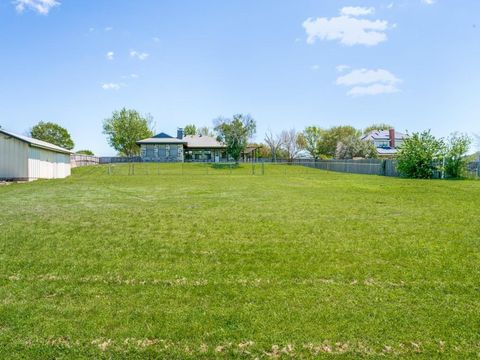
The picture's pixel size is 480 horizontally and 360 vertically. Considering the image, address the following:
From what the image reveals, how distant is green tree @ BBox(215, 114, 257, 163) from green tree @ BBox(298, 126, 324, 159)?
22199 millimetres

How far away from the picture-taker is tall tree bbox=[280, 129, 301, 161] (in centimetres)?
6844

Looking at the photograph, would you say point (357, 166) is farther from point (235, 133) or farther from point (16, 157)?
point (16, 157)

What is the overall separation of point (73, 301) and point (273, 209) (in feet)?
22.0

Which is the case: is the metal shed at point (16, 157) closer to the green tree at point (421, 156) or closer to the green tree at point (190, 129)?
the green tree at point (421, 156)

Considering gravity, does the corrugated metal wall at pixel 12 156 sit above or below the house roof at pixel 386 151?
below

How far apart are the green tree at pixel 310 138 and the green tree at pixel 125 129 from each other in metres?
33.1

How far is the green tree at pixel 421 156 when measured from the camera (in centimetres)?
2485

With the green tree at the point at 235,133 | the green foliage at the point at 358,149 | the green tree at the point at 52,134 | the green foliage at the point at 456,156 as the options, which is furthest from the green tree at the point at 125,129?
the green foliage at the point at 456,156

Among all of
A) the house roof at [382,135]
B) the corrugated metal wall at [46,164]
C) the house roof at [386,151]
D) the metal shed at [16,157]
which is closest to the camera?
the metal shed at [16,157]

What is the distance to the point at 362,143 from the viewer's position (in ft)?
164

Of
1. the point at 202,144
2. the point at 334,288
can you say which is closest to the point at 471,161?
the point at 334,288

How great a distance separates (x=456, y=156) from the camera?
920 inches

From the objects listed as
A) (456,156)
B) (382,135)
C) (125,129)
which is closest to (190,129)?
(125,129)

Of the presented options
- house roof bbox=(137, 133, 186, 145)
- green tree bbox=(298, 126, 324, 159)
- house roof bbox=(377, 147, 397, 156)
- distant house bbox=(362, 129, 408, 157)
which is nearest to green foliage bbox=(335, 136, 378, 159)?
house roof bbox=(377, 147, 397, 156)
